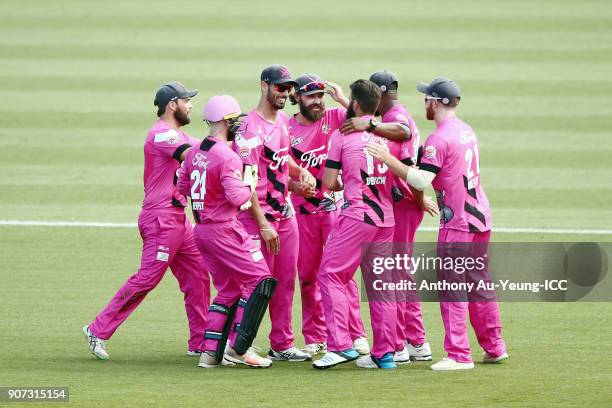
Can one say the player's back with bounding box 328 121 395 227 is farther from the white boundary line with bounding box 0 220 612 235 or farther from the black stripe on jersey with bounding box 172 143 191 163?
the white boundary line with bounding box 0 220 612 235

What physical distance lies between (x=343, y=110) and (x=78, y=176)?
7.79 meters

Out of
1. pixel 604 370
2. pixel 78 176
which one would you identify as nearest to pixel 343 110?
pixel 604 370

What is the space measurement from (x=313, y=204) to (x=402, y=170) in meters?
1.43

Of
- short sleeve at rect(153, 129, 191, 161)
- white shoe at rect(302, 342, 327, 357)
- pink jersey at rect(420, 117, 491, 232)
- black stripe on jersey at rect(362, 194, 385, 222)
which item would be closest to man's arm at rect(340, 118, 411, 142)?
pink jersey at rect(420, 117, 491, 232)

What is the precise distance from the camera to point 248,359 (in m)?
8.91

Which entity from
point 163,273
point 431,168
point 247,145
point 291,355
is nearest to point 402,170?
point 431,168

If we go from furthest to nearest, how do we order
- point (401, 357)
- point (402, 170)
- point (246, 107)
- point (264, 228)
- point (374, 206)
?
point (246, 107) < point (401, 357) < point (264, 228) < point (374, 206) < point (402, 170)

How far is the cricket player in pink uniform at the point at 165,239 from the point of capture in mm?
9320

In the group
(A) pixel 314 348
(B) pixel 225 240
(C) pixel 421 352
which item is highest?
(B) pixel 225 240

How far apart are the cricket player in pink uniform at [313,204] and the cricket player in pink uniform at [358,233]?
805 millimetres

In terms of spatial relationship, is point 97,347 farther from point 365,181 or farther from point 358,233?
point 365,181

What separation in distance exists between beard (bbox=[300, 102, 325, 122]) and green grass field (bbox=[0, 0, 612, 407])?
81.3 inches

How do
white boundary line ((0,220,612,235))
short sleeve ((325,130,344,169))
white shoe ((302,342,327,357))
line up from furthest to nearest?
white boundary line ((0,220,612,235)) → white shoe ((302,342,327,357)) → short sleeve ((325,130,344,169))

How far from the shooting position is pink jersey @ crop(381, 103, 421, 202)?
9.12m
